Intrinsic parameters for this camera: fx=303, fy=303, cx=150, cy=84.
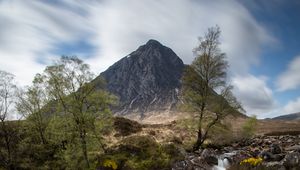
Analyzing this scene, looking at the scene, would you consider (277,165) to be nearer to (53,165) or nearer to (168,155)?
(168,155)

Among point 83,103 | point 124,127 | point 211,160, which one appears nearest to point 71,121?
point 83,103

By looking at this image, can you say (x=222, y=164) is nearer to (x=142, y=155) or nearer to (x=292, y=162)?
(x=292, y=162)

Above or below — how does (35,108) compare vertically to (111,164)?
above

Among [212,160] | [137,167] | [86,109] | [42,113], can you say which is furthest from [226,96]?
[42,113]

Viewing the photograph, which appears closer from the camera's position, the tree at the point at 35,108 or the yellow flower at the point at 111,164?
the yellow flower at the point at 111,164

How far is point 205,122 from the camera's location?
30.4 meters

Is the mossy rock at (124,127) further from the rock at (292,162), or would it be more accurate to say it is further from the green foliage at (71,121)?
the rock at (292,162)

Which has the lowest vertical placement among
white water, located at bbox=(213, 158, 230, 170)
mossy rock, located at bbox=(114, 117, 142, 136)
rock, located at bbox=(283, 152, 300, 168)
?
white water, located at bbox=(213, 158, 230, 170)

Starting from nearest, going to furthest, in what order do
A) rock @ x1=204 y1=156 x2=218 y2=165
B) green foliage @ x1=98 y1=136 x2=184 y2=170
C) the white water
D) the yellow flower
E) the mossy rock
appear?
the white water, rock @ x1=204 y1=156 x2=218 y2=165, green foliage @ x1=98 y1=136 x2=184 y2=170, the yellow flower, the mossy rock

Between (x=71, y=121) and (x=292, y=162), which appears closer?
(x=292, y=162)

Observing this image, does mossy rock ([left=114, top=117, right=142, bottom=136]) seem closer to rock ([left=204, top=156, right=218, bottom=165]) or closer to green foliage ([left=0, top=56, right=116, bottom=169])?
green foliage ([left=0, top=56, right=116, bottom=169])

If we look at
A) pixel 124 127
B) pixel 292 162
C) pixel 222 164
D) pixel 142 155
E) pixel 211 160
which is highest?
Result: pixel 124 127

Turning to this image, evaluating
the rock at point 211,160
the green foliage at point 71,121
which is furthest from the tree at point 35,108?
the rock at point 211,160

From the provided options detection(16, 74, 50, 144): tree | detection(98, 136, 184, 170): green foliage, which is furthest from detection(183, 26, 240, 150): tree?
detection(16, 74, 50, 144): tree
